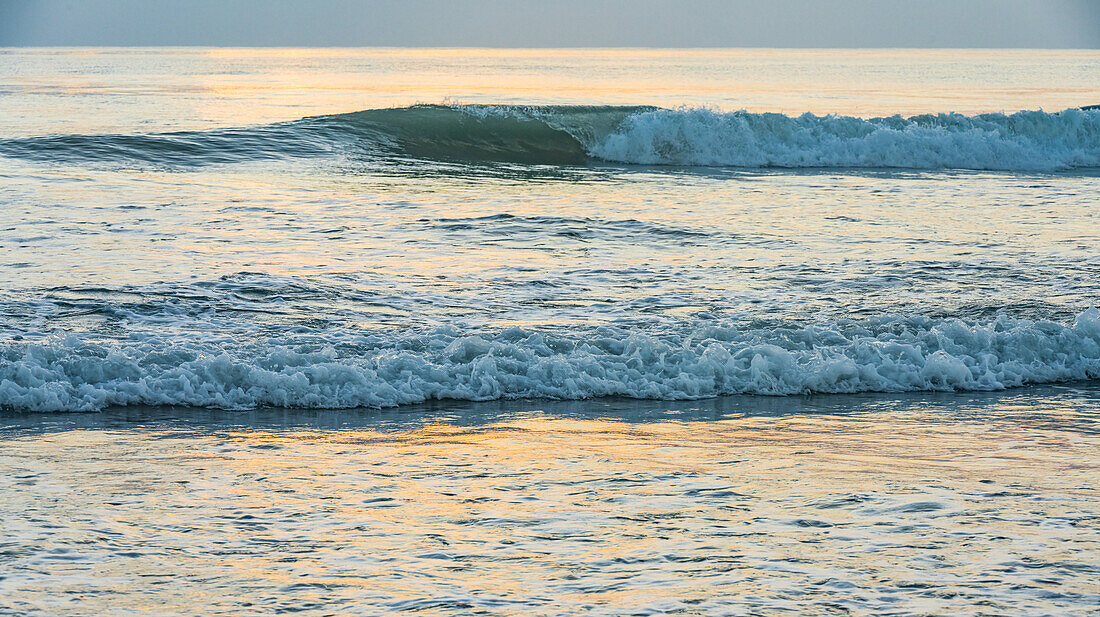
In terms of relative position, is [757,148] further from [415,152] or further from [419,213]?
[419,213]

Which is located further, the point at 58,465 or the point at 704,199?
the point at 704,199

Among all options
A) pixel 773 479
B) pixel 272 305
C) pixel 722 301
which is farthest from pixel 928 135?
pixel 773 479

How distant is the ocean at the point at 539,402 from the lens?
4.58m

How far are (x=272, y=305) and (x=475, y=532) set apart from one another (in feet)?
19.3

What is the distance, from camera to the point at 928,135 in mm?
29281

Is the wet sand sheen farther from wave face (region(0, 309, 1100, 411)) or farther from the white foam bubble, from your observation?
the white foam bubble

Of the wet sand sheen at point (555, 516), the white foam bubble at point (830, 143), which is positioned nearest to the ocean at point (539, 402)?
the wet sand sheen at point (555, 516)

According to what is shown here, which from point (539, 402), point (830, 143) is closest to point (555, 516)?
point (539, 402)

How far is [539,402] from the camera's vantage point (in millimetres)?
7828

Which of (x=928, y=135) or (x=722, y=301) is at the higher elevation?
(x=928, y=135)

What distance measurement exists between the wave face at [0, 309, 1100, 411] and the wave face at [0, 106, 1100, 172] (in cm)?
1705

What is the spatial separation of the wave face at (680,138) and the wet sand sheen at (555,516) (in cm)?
1926

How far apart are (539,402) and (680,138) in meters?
21.7

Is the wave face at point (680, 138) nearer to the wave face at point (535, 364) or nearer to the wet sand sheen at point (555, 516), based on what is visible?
the wave face at point (535, 364)
